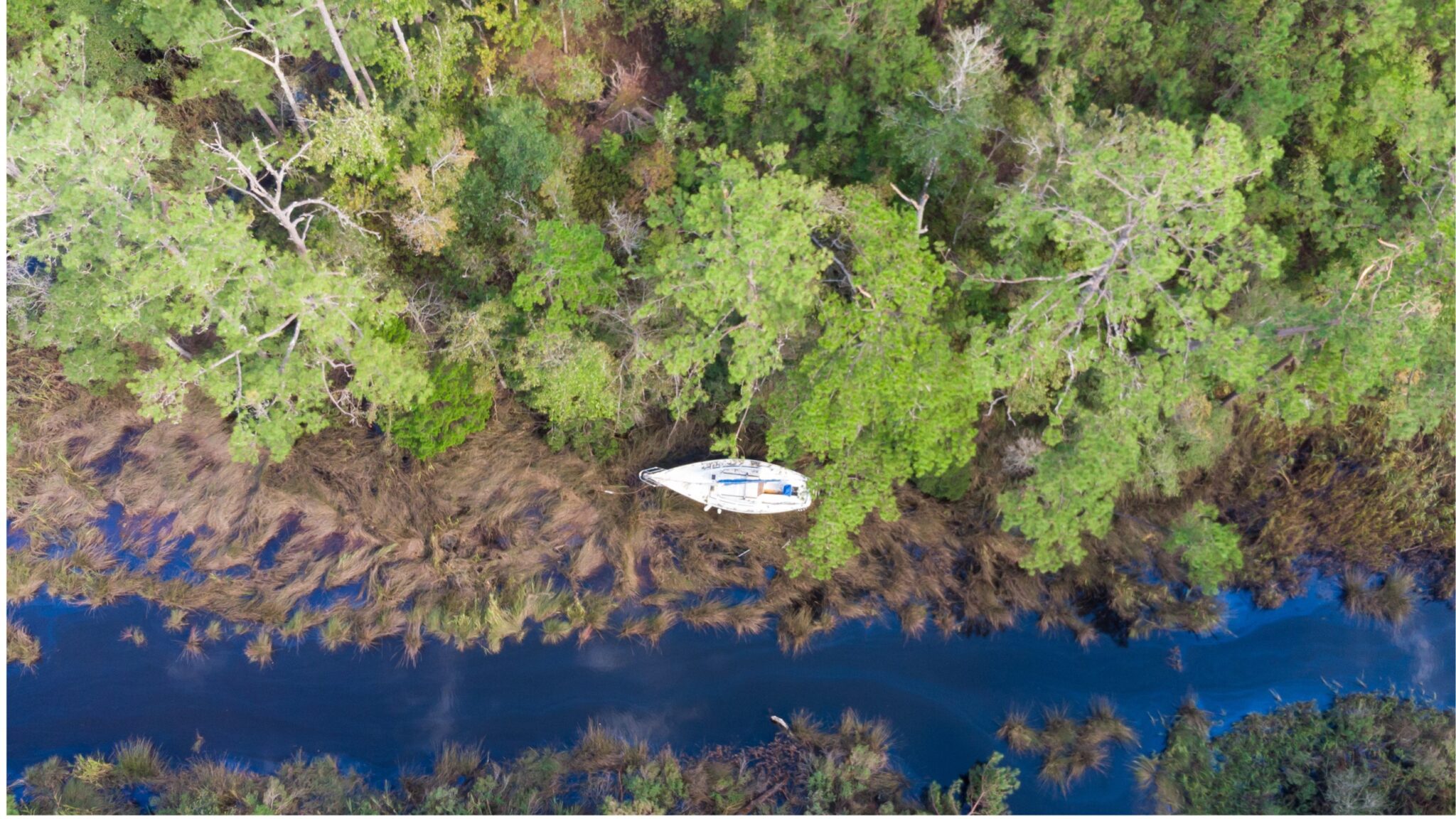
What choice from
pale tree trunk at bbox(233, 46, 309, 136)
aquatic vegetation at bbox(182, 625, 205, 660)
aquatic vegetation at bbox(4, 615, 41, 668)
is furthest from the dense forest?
aquatic vegetation at bbox(4, 615, 41, 668)

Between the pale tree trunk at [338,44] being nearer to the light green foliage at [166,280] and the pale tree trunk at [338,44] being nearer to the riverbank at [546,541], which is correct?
the light green foliage at [166,280]

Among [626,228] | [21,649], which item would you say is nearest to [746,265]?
[626,228]

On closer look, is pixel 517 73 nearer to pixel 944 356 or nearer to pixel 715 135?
pixel 715 135

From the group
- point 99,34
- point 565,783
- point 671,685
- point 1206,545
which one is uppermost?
point 99,34

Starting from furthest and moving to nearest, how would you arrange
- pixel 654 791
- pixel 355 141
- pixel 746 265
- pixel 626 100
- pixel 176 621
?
pixel 626 100 → pixel 176 621 → pixel 654 791 → pixel 355 141 → pixel 746 265

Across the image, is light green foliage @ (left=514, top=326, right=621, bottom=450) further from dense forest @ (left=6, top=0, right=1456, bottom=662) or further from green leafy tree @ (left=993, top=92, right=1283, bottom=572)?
green leafy tree @ (left=993, top=92, right=1283, bottom=572)

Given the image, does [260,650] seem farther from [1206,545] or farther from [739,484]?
[1206,545]

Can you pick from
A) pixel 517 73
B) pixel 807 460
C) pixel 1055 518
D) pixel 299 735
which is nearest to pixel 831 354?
pixel 807 460
